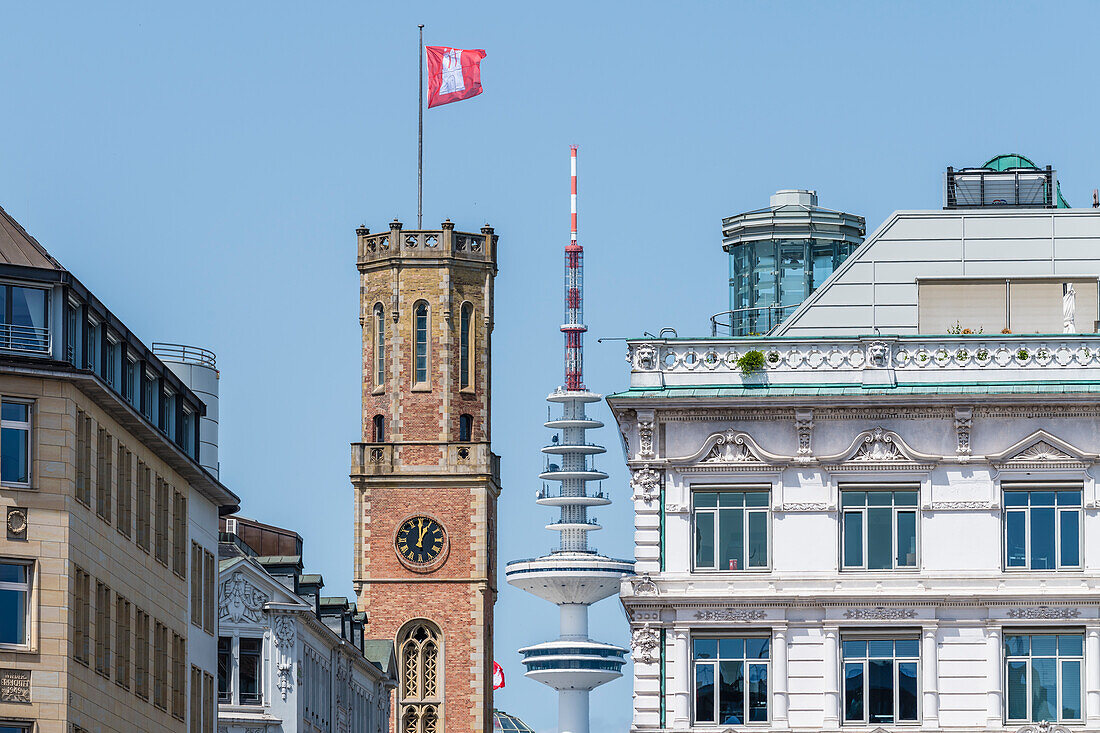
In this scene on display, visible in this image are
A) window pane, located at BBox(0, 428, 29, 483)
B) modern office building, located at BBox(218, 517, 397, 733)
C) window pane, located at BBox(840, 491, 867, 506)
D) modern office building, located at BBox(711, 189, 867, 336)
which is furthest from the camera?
modern office building, located at BBox(218, 517, 397, 733)

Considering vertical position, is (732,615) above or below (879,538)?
below

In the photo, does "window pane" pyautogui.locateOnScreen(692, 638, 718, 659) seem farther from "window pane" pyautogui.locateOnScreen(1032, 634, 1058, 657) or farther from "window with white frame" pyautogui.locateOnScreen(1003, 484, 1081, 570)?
"window pane" pyautogui.locateOnScreen(1032, 634, 1058, 657)

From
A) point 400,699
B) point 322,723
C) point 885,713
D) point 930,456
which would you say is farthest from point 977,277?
point 400,699

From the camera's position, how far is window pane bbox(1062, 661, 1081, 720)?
6184 cm

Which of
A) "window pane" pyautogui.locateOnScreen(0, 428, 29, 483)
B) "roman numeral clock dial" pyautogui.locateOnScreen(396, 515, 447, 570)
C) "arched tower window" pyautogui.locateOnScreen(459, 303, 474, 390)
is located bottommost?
"window pane" pyautogui.locateOnScreen(0, 428, 29, 483)

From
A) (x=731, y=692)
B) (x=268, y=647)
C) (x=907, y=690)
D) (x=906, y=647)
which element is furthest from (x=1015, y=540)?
(x=268, y=647)

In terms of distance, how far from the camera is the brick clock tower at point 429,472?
153 m

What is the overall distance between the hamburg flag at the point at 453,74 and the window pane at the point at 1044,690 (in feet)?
314

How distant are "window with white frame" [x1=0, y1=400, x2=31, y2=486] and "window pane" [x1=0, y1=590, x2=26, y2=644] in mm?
2496

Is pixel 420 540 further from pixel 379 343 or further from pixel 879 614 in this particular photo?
pixel 879 614

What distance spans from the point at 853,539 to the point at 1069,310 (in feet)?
28.2

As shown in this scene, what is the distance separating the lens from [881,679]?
6244 cm

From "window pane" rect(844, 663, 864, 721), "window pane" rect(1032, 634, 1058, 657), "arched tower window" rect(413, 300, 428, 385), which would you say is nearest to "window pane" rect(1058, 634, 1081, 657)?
"window pane" rect(1032, 634, 1058, 657)

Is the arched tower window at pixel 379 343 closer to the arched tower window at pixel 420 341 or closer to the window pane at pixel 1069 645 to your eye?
the arched tower window at pixel 420 341
